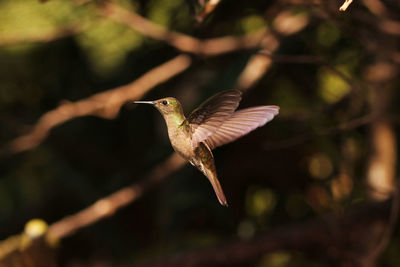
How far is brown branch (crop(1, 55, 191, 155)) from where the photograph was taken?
4.46ft

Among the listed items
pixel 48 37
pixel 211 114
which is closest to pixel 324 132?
pixel 211 114

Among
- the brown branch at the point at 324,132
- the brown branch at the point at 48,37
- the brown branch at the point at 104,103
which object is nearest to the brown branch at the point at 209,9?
the brown branch at the point at 324,132

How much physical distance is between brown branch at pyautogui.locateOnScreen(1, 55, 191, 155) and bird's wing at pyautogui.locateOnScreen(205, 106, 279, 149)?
24.6 inches

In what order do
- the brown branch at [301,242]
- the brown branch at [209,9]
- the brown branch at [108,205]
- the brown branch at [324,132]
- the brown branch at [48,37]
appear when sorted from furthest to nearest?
the brown branch at [301,242], the brown branch at [108,205], the brown branch at [48,37], the brown branch at [324,132], the brown branch at [209,9]

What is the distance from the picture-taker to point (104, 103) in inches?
54.8

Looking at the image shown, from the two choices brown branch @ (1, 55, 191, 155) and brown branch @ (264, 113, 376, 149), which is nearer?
brown branch @ (264, 113, 376, 149)

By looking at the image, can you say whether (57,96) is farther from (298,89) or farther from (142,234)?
(298,89)

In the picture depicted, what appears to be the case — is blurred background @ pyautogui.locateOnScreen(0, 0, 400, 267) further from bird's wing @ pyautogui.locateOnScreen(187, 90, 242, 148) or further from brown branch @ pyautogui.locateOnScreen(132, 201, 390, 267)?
bird's wing @ pyautogui.locateOnScreen(187, 90, 242, 148)

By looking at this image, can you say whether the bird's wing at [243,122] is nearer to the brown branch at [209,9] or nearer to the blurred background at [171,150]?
the brown branch at [209,9]

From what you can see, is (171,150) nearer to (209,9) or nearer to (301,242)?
(301,242)

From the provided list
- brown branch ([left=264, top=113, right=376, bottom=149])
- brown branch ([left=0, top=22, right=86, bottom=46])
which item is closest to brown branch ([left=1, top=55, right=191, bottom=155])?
brown branch ([left=0, top=22, right=86, bottom=46])

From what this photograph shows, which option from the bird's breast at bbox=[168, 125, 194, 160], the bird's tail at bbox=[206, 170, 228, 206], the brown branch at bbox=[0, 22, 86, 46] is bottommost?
the brown branch at bbox=[0, 22, 86, 46]

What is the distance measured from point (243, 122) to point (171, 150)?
48.9 inches

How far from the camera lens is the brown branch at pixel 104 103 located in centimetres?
136
